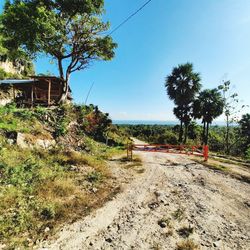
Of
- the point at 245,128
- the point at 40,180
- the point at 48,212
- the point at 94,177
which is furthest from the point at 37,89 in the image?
the point at 245,128

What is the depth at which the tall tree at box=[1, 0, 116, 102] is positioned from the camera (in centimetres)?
1842

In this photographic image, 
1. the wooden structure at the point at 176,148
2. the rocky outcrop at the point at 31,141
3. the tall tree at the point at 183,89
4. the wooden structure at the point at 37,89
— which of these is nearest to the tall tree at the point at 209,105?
the tall tree at the point at 183,89

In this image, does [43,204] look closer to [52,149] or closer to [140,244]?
[140,244]

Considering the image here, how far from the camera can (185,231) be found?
221 inches

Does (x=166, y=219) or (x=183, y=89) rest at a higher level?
(x=183, y=89)

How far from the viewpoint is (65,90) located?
22266 millimetres

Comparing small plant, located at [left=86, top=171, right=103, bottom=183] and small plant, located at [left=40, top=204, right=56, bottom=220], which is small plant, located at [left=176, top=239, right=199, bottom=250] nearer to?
small plant, located at [left=40, top=204, right=56, bottom=220]

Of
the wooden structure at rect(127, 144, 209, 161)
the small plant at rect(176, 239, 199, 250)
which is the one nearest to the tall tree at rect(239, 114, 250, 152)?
→ the wooden structure at rect(127, 144, 209, 161)

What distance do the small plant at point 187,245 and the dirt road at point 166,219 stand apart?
7 centimetres

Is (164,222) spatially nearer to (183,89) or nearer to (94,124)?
(94,124)

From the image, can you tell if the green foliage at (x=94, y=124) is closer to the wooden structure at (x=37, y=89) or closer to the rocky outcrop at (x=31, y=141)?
the wooden structure at (x=37, y=89)

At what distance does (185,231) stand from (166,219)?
0.72 m

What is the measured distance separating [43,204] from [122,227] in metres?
2.60

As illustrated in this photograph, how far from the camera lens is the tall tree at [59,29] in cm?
1842
